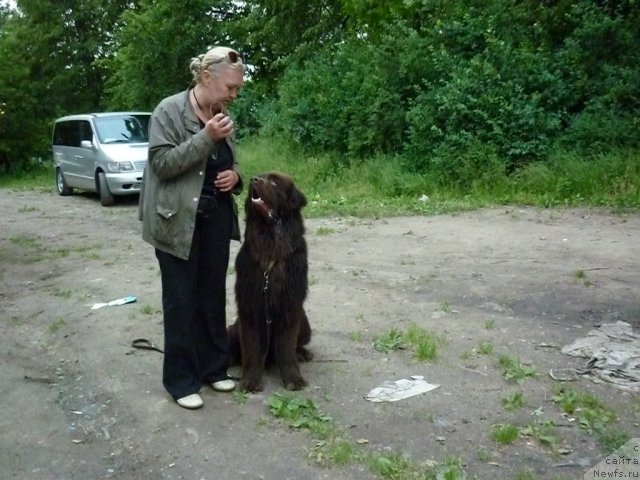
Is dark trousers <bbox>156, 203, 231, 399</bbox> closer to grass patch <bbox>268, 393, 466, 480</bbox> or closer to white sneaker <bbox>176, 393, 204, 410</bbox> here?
white sneaker <bbox>176, 393, 204, 410</bbox>

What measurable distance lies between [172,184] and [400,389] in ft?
6.34

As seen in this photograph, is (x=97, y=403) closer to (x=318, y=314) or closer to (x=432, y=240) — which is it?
(x=318, y=314)

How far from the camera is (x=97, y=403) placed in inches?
188

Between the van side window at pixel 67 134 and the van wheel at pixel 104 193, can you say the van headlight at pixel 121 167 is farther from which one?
the van side window at pixel 67 134

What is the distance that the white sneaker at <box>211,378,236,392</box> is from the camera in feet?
15.4

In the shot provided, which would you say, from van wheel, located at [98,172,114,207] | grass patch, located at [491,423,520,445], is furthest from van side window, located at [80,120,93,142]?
grass patch, located at [491,423,520,445]

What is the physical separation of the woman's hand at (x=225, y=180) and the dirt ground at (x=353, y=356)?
1343 millimetres

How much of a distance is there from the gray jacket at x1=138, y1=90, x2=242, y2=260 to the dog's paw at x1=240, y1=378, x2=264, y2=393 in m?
1.01

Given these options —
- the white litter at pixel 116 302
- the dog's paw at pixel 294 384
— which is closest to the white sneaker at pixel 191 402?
the dog's paw at pixel 294 384

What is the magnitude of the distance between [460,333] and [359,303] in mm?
1252

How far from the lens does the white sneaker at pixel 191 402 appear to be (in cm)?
444

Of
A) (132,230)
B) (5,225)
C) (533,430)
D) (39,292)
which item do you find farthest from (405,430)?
(5,225)

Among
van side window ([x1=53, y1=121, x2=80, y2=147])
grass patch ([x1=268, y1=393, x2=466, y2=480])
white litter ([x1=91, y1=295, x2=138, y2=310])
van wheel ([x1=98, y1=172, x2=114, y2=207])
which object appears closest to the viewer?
grass patch ([x1=268, y1=393, x2=466, y2=480])

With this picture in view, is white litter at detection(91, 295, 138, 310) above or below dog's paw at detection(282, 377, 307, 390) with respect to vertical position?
below
